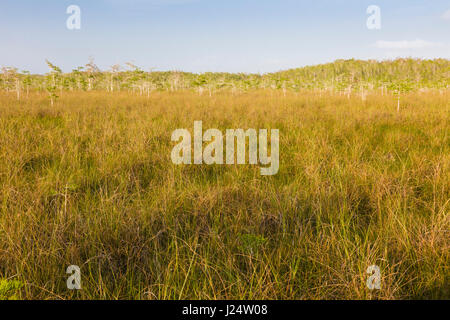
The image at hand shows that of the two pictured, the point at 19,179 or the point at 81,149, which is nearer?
the point at 19,179

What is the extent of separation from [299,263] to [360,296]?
372 mm

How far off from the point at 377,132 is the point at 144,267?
5.53 meters

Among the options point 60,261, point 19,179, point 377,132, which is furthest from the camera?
point 377,132

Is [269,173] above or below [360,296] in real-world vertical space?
above

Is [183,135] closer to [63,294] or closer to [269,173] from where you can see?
[269,173]

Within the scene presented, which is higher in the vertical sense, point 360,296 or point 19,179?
point 19,179

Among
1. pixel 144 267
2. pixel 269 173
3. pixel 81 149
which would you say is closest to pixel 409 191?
pixel 269 173

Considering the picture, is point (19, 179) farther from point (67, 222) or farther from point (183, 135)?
point (183, 135)

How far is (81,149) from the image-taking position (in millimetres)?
4129
